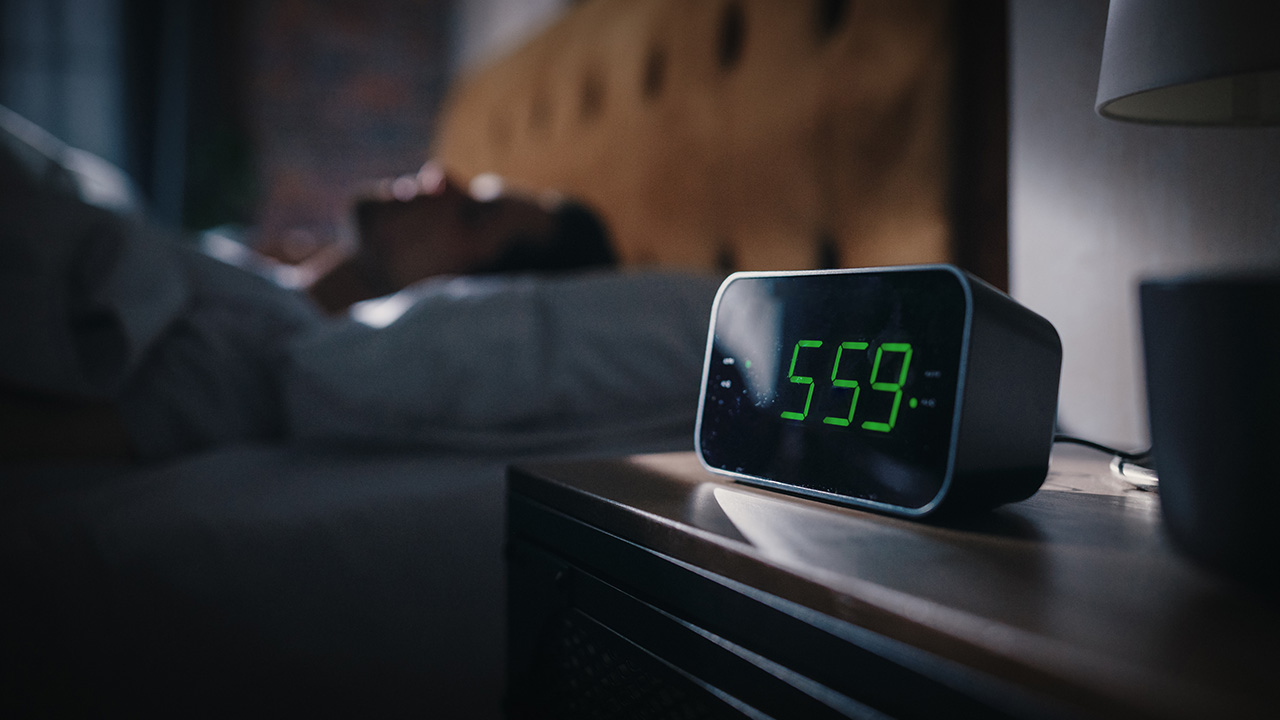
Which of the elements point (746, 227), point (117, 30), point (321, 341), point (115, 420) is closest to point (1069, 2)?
point (746, 227)

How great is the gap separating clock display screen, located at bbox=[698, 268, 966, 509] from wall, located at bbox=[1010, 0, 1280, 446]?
0.30 m

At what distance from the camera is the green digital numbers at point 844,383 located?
14.9 inches

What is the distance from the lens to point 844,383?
38cm

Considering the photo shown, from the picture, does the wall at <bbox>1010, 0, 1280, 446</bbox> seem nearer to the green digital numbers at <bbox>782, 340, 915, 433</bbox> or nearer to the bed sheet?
the green digital numbers at <bbox>782, 340, 915, 433</bbox>

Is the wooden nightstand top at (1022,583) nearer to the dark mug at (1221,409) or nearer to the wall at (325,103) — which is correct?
the dark mug at (1221,409)

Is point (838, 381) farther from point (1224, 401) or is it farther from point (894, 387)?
point (1224, 401)

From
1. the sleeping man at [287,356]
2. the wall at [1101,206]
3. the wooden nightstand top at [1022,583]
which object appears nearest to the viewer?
the wooden nightstand top at [1022,583]

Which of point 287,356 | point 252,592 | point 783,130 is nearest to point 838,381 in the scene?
point 252,592

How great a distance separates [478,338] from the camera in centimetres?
79

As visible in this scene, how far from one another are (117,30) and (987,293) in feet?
12.6

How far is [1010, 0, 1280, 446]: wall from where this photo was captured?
52 cm

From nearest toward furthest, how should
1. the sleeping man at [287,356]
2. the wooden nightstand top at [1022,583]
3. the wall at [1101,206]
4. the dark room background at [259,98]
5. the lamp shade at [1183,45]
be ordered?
1. the wooden nightstand top at [1022,583]
2. the lamp shade at [1183,45]
3. the wall at [1101,206]
4. the sleeping man at [287,356]
5. the dark room background at [259,98]

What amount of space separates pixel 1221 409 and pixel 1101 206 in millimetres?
428

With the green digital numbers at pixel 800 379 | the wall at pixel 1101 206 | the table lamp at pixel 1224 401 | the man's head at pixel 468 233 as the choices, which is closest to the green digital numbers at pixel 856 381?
the green digital numbers at pixel 800 379
